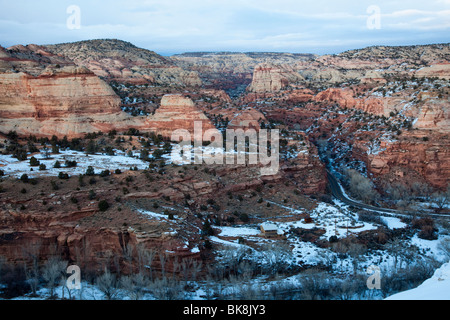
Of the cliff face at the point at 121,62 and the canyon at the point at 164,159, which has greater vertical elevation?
the cliff face at the point at 121,62

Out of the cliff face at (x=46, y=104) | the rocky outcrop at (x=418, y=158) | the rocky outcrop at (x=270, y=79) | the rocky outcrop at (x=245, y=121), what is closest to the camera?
the cliff face at (x=46, y=104)

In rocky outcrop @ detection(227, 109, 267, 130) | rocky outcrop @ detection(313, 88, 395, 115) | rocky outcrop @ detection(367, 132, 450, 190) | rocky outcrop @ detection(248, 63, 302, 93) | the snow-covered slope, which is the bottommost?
the snow-covered slope

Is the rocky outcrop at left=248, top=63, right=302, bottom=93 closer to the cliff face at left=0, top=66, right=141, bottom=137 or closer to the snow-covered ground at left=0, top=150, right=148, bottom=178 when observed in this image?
the cliff face at left=0, top=66, right=141, bottom=137

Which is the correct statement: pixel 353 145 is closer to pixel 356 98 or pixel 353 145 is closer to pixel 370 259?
pixel 356 98

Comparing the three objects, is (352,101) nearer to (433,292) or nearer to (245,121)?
(245,121)

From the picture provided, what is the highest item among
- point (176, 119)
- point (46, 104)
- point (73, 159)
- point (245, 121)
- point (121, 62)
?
point (121, 62)

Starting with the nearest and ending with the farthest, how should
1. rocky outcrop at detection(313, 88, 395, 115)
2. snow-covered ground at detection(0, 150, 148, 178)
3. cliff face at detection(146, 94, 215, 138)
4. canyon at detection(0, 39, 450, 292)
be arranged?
canyon at detection(0, 39, 450, 292) → snow-covered ground at detection(0, 150, 148, 178) → cliff face at detection(146, 94, 215, 138) → rocky outcrop at detection(313, 88, 395, 115)

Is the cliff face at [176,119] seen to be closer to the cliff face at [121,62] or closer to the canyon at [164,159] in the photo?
the canyon at [164,159]

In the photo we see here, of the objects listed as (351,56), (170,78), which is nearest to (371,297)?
(170,78)

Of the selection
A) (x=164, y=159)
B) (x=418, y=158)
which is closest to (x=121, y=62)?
(x=164, y=159)

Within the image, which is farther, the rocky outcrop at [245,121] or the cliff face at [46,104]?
the rocky outcrop at [245,121]

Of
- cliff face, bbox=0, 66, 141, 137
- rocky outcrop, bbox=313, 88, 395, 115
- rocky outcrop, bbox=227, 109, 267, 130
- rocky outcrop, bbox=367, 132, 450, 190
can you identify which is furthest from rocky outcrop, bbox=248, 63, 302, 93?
cliff face, bbox=0, 66, 141, 137

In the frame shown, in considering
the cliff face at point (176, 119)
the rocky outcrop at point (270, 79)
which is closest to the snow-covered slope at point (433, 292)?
the cliff face at point (176, 119)
